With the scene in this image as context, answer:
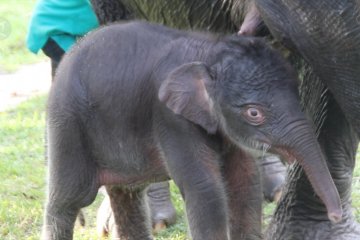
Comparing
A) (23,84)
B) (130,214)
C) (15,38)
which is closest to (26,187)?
(130,214)

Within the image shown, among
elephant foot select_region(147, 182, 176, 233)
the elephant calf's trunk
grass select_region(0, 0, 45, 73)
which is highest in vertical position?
the elephant calf's trunk

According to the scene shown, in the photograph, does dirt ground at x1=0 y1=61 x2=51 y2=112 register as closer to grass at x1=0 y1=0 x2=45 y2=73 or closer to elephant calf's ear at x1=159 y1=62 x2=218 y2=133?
grass at x1=0 y1=0 x2=45 y2=73

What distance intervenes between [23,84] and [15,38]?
7.04ft

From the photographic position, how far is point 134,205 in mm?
2826

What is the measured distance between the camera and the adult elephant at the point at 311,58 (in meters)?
2.19

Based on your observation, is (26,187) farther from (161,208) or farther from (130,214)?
(130,214)

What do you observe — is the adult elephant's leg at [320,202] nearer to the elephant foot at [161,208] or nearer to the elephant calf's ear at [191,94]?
the elephant foot at [161,208]

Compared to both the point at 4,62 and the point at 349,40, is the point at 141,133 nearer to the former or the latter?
the point at 349,40

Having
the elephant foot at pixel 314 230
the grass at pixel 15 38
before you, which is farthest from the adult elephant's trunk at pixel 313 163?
the grass at pixel 15 38

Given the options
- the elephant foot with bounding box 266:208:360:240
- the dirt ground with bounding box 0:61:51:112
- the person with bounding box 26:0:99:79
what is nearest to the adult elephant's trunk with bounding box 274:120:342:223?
the elephant foot with bounding box 266:208:360:240

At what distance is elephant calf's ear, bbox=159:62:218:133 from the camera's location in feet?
7.18

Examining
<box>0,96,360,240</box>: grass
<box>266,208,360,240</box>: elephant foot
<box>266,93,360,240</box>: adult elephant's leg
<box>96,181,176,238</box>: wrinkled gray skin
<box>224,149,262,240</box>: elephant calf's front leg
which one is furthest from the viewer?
<box>0,96,360,240</box>: grass

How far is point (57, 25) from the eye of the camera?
13.4 feet

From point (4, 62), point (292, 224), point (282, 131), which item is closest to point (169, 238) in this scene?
point (292, 224)
